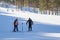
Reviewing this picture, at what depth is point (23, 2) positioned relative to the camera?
91.6 metres

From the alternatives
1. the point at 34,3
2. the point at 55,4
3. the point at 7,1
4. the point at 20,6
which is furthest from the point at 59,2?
the point at 7,1

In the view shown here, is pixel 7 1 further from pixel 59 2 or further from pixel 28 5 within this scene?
pixel 59 2

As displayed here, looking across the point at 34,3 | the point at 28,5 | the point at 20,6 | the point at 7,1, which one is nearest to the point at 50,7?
the point at 34,3

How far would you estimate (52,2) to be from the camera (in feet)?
202

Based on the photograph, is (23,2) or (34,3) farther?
(23,2)

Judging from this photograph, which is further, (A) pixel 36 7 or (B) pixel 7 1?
(B) pixel 7 1

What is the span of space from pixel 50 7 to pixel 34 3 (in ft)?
53.8

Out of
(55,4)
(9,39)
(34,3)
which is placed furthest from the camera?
(34,3)

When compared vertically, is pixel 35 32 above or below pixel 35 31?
above

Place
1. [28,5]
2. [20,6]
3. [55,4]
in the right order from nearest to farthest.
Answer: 1. [55,4]
2. [28,5]
3. [20,6]

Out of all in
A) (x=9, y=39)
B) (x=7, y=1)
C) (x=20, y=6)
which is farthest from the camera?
(x=7, y=1)

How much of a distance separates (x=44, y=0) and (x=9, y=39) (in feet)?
167

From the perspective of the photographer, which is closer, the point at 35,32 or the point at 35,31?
the point at 35,32

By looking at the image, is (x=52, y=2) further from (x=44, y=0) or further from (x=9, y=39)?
(x=9, y=39)
